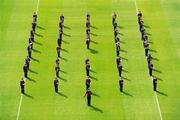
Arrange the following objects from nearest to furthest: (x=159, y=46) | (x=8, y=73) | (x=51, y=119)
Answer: (x=51, y=119)
(x=8, y=73)
(x=159, y=46)

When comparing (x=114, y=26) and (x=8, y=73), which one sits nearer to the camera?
(x=8, y=73)

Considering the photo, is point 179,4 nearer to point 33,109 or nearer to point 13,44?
point 13,44

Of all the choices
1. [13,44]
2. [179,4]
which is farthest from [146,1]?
[13,44]

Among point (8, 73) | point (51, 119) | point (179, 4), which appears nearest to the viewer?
point (51, 119)

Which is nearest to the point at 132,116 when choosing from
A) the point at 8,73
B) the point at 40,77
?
the point at 40,77

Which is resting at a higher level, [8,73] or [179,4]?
[179,4]

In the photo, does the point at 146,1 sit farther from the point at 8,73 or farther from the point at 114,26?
the point at 8,73
